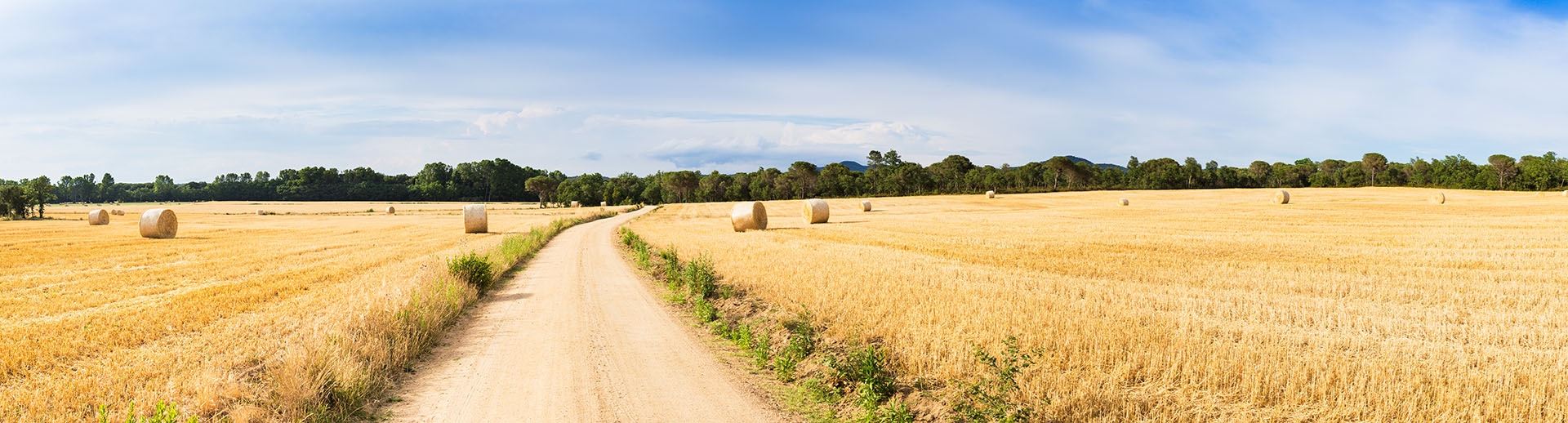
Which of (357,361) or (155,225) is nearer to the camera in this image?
(357,361)

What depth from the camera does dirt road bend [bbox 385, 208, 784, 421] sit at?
732 cm

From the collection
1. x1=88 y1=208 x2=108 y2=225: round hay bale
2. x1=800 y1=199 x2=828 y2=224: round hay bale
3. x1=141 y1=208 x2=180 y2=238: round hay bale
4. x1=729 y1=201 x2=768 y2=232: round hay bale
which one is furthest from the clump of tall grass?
x1=88 y1=208 x2=108 y2=225: round hay bale

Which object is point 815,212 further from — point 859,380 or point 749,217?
point 859,380

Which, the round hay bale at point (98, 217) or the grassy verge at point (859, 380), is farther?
the round hay bale at point (98, 217)

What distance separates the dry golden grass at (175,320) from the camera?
7.19 meters

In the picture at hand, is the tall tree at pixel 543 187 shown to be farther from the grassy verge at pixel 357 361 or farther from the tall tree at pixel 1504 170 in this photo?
the tall tree at pixel 1504 170

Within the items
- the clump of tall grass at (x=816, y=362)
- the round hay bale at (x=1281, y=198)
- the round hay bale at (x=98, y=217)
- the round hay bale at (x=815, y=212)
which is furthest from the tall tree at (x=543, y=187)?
the clump of tall grass at (x=816, y=362)

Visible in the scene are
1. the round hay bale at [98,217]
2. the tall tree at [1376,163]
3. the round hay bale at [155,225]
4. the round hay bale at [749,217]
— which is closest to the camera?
the round hay bale at [155,225]

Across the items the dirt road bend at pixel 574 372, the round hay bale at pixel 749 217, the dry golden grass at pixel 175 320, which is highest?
the round hay bale at pixel 749 217

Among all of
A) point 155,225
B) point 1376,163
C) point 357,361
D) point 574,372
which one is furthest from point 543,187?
point 1376,163

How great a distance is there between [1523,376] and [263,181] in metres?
205

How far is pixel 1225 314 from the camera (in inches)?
435

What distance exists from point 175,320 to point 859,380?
11494 mm

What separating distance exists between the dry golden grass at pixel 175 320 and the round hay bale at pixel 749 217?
1809cm
